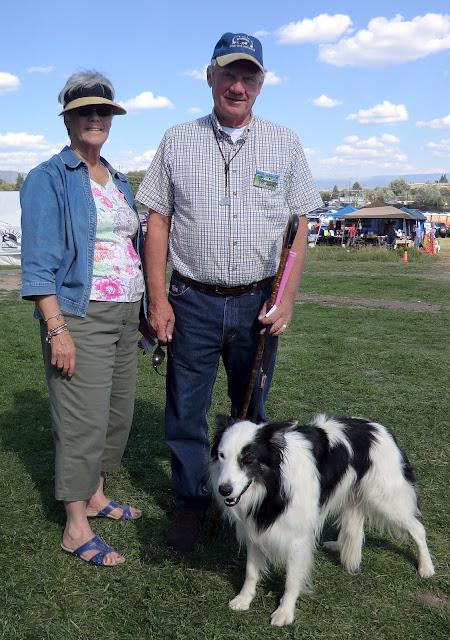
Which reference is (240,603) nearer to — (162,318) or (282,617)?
(282,617)

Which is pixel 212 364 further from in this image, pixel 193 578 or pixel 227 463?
pixel 193 578

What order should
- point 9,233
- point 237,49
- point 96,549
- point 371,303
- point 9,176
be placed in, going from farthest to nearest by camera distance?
point 9,176, point 9,233, point 371,303, point 96,549, point 237,49

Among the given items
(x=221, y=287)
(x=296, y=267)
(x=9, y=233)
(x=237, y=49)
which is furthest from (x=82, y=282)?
(x=9, y=233)

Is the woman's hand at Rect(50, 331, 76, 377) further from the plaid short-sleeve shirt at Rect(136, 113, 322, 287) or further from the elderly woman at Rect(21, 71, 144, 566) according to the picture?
the plaid short-sleeve shirt at Rect(136, 113, 322, 287)

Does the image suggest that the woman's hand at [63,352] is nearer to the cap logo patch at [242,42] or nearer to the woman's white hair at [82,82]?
the woman's white hair at [82,82]

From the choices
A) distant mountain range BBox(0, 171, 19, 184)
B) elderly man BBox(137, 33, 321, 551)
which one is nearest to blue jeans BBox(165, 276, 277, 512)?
elderly man BBox(137, 33, 321, 551)

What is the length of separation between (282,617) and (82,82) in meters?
2.75

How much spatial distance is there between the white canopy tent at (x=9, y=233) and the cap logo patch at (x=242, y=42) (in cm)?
1900

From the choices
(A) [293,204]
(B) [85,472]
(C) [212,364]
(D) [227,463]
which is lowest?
(B) [85,472]

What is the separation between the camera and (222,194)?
308cm

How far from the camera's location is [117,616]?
2850mm

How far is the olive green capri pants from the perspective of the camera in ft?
10.2

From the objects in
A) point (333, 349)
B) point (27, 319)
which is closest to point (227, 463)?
point (333, 349)

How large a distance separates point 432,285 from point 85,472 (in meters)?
14.5
